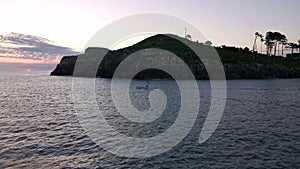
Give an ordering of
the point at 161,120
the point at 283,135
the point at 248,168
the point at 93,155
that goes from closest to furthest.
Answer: the point at 248,168 < the point at 93,155 < the point at 283,135 < the point at 161,120

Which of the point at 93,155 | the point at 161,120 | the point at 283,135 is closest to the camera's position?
the point at 93,155

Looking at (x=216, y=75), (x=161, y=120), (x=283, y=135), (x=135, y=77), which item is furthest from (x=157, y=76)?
(x=283, y=135)

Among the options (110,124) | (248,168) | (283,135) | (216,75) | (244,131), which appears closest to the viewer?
(248,168)

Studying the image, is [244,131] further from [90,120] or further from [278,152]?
[90,120]

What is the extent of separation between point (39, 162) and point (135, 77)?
17321 cm

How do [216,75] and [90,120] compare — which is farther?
[216,75]

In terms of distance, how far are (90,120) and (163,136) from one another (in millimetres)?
17207

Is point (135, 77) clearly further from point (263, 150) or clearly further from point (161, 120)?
point (263, 150)

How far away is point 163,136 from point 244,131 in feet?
39.7

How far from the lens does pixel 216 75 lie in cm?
18938

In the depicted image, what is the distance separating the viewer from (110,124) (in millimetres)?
43281

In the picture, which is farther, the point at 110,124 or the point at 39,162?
the point at 110,124

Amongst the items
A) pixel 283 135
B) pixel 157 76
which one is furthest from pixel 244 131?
pixel 157 76

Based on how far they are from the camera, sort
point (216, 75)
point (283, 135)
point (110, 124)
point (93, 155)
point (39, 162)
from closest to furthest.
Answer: point (39, 162) → point (93, 155) → point (283, 135) → point (110, 124) → point (216, 75)
